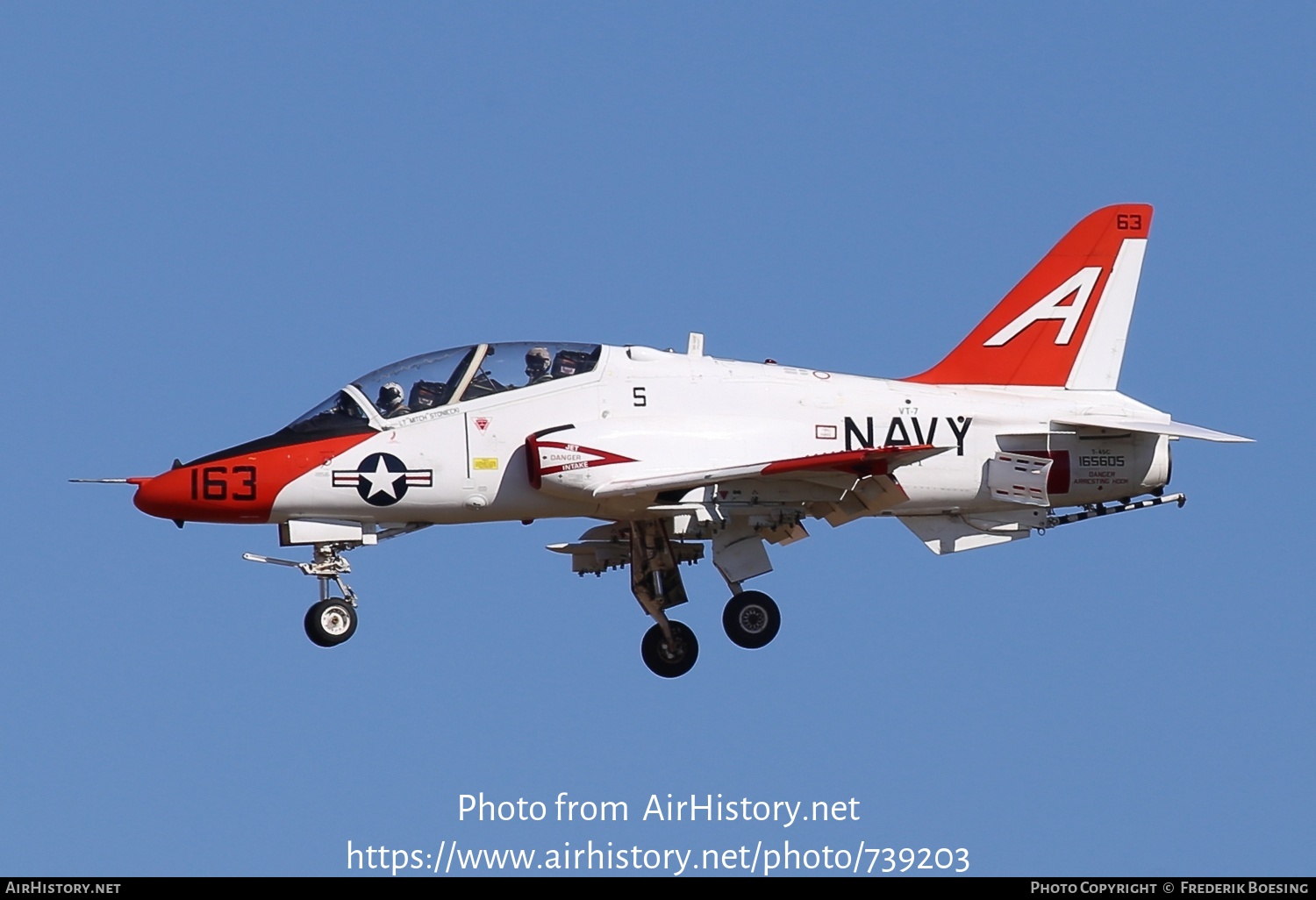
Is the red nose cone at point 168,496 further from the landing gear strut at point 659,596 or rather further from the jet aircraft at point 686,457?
the landing gear strut at point 659,596

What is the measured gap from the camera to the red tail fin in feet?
85.6

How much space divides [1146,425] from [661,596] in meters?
5.49

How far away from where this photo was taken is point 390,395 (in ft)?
79.5

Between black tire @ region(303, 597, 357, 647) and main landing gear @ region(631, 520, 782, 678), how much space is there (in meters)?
3.25

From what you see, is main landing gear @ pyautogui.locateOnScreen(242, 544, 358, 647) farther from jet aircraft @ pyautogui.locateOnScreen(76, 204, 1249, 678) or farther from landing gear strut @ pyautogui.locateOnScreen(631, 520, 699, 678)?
landing gear strut @ pyautogui.locateOnScreen(631, 520, 699, 678)

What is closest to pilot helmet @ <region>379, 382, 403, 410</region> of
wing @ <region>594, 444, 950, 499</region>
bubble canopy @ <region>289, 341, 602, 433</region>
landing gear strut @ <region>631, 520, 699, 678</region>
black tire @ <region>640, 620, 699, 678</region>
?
bubble canopy @ <region>289, 341, 602, 433</region>

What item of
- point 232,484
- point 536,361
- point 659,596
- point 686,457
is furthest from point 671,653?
point 232,484

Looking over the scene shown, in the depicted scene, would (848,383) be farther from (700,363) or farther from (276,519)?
(276,519)

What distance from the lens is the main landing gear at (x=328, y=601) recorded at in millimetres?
23969

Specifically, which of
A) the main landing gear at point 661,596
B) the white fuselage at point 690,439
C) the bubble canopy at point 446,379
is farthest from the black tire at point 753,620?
the bubble canopy at point 446,379

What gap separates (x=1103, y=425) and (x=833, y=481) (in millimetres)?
3105

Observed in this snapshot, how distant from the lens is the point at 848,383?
2511 centimetres

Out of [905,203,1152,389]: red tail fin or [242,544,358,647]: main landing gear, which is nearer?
[242,544,358,647]: main landing gear

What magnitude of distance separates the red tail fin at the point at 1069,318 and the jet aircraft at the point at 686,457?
29mm
